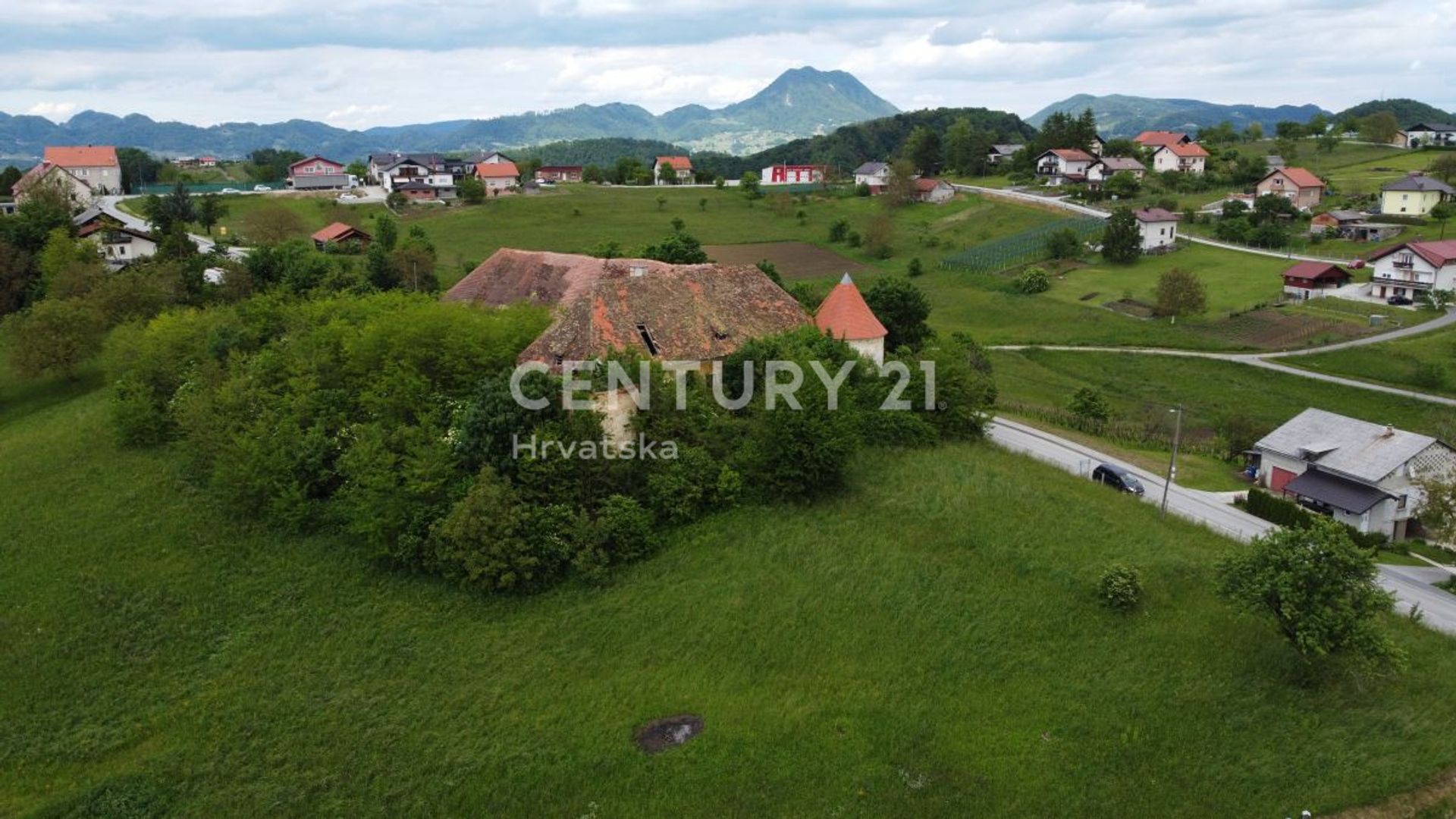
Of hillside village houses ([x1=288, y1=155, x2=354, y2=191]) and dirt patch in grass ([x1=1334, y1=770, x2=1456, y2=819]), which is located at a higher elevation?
hillside village houses ([x1=288, y1=155, x2=354, y2=191])

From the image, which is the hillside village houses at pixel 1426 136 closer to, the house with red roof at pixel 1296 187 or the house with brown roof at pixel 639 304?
the house with red roof at pixel 1296 187

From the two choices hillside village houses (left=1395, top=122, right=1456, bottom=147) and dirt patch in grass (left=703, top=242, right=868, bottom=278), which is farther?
hillside village houses (left=1395, top=122, right=1456, bottom=147)

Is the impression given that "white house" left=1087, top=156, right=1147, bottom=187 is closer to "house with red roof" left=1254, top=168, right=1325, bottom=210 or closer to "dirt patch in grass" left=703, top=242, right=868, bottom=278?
"house with red roof" left=1254, top=168, right=1325, bottom=210

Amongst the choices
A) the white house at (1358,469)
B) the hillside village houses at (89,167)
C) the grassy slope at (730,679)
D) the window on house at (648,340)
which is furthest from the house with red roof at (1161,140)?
the hillside village houses at (89,167)

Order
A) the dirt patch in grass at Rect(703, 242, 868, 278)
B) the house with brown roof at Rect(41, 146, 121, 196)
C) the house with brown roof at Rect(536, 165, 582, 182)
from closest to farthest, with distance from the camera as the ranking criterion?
the dirt patch in grass at Rect(703, 242, 868, 278)
the house with brown roof at Rect(41, 146, 121, 196)
the house with brown roof at Rect(536, 165, 582, 182)

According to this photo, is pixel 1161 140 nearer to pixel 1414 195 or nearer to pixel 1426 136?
pixel 1426 136

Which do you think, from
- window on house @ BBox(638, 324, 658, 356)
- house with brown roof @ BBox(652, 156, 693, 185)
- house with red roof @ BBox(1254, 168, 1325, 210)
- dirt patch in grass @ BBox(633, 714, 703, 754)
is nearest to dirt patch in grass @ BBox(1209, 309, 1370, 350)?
house with red roof @ BBox(1254, 168, 1325, 210)
